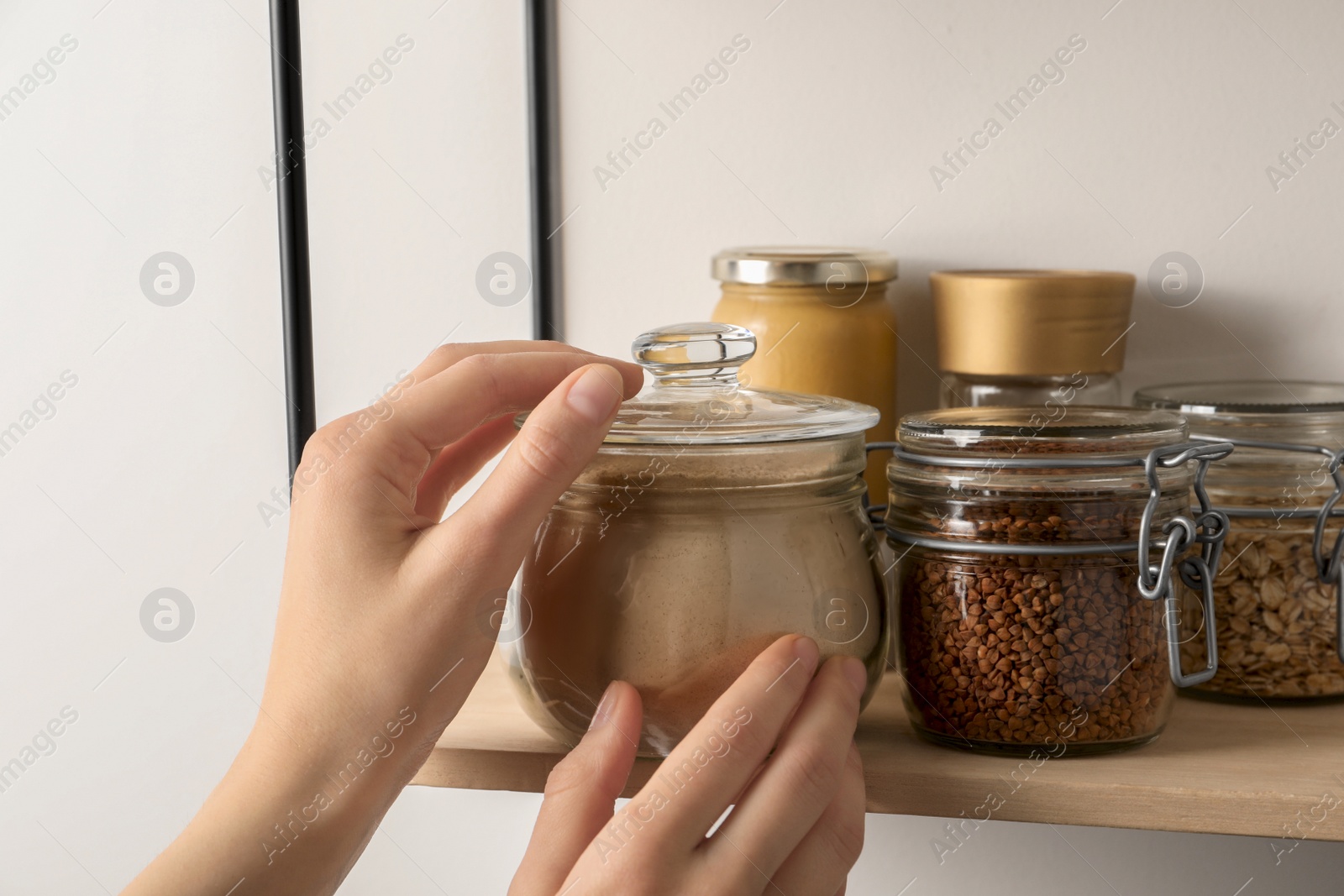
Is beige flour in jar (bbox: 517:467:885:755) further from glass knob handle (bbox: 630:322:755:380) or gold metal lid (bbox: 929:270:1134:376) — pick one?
gold metal lid (bbox: 929:270:1134:376)

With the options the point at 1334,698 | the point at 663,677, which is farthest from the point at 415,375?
the point at 1334,698

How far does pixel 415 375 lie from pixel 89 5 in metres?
0.61

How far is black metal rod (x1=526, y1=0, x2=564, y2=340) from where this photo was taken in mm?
661

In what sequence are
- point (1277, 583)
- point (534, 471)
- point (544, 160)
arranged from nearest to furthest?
point (534, 471), point (1277, 583), point (544, 160)

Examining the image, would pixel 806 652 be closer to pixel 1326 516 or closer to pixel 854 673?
pixel 854 673

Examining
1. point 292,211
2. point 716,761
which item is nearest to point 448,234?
point 292,211

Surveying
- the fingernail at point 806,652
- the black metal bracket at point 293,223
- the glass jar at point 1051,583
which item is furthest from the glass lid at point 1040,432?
the black metal bracket at point 293,223

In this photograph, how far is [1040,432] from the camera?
1.36ft

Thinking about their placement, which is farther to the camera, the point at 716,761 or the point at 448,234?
the point at 448,234

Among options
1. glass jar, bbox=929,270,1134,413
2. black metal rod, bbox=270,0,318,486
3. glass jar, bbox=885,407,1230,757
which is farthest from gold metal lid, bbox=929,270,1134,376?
black metal rod, bbox=270,0,318,486

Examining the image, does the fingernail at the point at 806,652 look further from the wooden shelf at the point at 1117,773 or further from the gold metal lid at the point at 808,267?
the gold metal lid at the point at 808,267

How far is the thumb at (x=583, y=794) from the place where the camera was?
0.38m

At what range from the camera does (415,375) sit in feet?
1.48

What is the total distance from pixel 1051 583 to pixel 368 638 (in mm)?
250
